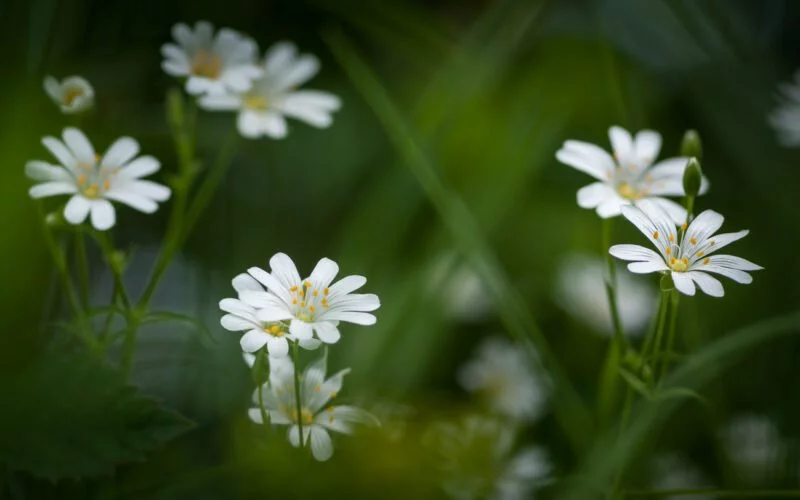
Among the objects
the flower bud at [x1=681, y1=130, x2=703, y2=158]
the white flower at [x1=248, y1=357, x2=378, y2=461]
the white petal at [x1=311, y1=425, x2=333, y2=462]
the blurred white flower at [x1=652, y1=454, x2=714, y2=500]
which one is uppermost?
the flower bud at [x1=681, y1=130, x2=703, y2=158]

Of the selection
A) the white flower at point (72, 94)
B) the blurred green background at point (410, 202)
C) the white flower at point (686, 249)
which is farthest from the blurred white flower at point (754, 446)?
the white flower at point (72, 94)

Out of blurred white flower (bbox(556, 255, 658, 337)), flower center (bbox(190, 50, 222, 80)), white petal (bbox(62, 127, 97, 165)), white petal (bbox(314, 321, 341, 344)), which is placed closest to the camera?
white petal (bbox(314, 321, 341, 344))

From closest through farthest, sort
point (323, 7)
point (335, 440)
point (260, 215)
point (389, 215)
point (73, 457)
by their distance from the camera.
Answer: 1. point (73, 457)
2. point (335, 440)
3. point (389, 215)
4. point (260, 215)
5. point (323, 7)

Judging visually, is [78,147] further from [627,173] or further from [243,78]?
[627,173]

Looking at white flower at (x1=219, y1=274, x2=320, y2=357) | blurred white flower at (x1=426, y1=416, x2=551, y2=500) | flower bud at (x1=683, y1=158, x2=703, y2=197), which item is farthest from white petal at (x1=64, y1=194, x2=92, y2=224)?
flower bud at (x1=683, y1=158, x2=703, y2=197)

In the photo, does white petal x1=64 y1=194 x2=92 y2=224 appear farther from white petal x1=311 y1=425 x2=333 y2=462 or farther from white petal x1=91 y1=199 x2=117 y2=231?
white petal x1=311 y1=425 x2=333 y2=462

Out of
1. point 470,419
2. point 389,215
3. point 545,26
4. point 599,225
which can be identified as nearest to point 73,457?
point 470,419

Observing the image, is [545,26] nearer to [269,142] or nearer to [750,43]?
[750,43]

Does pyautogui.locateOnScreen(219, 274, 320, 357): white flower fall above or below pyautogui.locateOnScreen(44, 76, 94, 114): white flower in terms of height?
below
